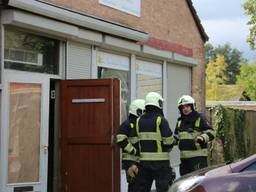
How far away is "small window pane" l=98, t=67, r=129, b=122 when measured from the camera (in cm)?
1148

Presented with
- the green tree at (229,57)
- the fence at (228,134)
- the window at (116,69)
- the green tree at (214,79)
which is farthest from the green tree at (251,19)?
the green tree at (229,57)

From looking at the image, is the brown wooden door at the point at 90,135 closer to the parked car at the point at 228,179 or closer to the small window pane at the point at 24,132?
the small window pane at the point at 24,132

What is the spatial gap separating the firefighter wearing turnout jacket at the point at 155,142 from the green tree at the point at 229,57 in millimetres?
87594

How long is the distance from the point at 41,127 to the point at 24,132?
1.23ft

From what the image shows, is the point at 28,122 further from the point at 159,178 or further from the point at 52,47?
the point at 159,178

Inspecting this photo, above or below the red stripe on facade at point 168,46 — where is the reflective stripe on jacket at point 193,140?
below

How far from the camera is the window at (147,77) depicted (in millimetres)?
12836

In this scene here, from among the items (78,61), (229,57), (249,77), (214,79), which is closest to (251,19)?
(249,77)

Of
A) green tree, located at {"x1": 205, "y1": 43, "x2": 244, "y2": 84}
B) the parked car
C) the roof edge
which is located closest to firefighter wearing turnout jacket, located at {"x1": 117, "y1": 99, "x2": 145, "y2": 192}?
the parked car

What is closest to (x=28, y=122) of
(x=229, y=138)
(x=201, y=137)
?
(x=201, y=137)

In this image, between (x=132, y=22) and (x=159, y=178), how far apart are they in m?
5.35

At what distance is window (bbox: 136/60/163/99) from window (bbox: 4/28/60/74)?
3.15m

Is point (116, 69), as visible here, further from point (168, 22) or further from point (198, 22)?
point (198, 22)

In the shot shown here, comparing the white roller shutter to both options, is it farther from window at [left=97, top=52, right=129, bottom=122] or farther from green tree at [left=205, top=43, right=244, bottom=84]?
green tree at [left=205, top=43, right=244, bottom=84]
